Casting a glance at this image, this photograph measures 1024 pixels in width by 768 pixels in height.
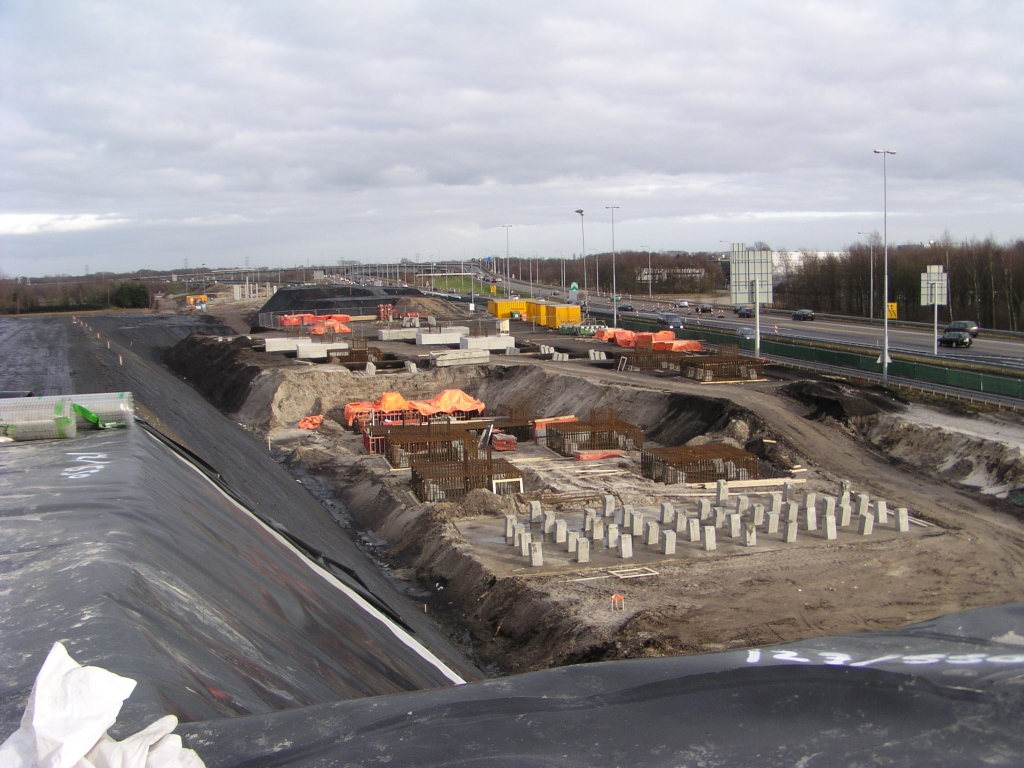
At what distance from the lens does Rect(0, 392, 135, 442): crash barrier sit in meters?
14.5

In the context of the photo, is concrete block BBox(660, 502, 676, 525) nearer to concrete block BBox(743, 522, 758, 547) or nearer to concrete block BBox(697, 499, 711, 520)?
concrete block BBox(697, 499, 711, 520)

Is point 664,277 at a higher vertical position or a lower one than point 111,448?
higher

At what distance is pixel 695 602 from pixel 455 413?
75.0 ft

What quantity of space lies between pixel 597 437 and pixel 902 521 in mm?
12692

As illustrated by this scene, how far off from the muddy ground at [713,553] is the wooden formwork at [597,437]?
1.00 metres

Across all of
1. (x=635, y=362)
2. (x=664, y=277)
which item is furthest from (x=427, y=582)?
(x=664, y=277)

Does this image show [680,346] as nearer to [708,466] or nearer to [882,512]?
[708,466]

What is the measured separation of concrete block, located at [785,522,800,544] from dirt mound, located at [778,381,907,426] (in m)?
11.9

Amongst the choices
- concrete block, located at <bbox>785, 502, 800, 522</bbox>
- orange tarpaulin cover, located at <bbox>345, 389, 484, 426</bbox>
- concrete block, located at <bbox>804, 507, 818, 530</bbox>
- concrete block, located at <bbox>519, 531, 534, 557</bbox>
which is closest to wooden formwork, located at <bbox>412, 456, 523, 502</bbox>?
concrete block, located at <bbox>519, 531, 534, 557</bbox>

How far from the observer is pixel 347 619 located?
36.4 ft

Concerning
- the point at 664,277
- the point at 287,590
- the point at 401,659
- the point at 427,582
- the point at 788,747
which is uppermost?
the point at 664,277

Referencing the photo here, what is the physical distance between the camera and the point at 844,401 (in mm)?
31156

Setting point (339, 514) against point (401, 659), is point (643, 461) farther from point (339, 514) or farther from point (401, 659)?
point (401, 659)

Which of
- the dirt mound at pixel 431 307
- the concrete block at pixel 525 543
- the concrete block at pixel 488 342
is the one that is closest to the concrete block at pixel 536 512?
the concrete block at pixel 525 543
